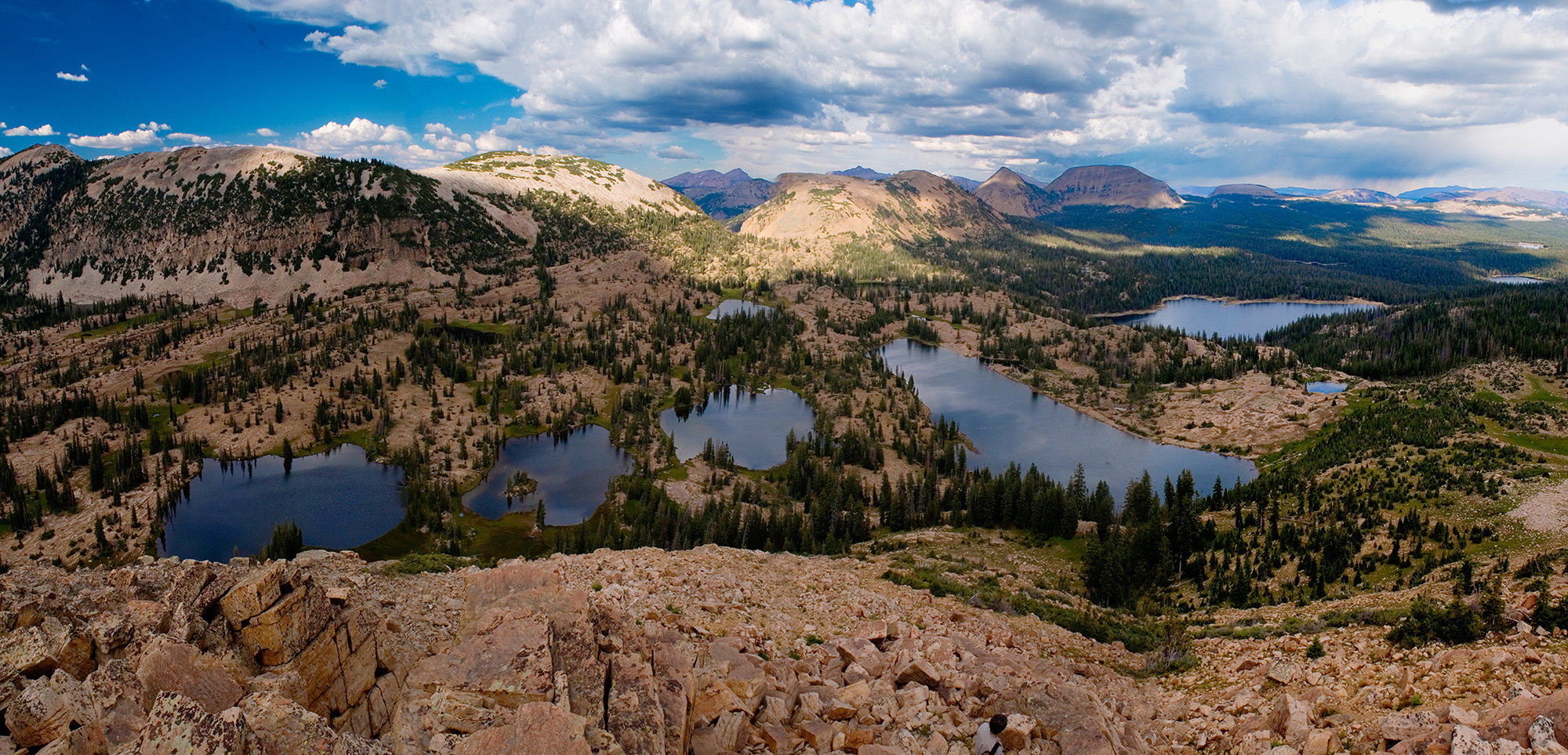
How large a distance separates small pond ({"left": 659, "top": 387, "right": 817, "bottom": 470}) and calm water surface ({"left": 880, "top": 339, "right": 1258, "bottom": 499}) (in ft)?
90.1

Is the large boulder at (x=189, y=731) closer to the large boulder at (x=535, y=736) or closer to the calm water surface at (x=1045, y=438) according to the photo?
the large boulder at (x=535, y=736)

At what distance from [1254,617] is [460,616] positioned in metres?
32.9

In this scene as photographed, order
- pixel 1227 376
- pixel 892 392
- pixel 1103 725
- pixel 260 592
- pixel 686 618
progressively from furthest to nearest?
pixel 1227 376 < pixel 892 392 < pixel 686 618 < pixel 1103 725 < pixel 260 592

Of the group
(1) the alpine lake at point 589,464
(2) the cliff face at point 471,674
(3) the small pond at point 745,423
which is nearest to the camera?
(2) the cliff face at point 471,674

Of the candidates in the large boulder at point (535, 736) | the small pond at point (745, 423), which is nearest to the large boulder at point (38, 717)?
the large boulder at point (535, 736)

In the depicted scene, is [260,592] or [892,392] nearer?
[260,592]

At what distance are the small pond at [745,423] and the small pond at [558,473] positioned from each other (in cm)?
1148

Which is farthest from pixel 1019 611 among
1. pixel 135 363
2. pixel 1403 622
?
pixel 135 363

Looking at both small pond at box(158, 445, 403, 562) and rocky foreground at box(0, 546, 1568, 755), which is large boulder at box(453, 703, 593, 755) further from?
small pond at box(158, 445, 403, 562)

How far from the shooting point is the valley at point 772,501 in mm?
17500

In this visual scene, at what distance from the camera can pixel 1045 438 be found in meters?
122

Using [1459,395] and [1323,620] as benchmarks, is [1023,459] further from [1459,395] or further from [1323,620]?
[1323,620]

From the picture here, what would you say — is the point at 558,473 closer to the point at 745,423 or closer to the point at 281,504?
the point at 281,504

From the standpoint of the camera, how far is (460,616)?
21.5 meters
